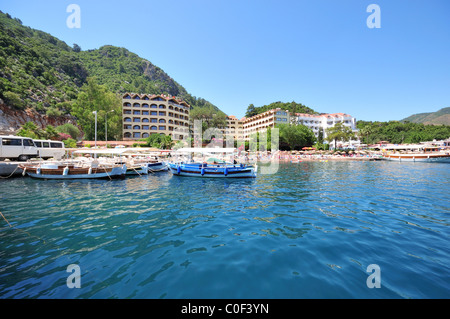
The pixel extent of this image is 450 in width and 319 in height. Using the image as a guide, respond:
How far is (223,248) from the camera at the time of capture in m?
6.36

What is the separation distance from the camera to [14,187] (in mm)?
16250

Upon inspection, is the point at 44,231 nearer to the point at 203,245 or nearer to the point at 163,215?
the point at 163,215

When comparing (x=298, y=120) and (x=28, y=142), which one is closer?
(x=28, y=142)

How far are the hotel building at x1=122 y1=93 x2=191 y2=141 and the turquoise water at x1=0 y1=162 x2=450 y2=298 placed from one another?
63.3 meters

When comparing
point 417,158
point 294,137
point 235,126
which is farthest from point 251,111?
point 417,158

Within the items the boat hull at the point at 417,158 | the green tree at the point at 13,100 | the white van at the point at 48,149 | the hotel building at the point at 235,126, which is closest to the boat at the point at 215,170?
the white van at the point at 48,149

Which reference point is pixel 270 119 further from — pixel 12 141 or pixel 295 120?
pixel 12 141

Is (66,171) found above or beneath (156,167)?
above

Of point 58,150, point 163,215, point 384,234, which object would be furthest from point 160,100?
point 384,234

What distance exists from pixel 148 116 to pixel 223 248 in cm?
7392

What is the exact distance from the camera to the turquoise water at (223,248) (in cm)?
445
